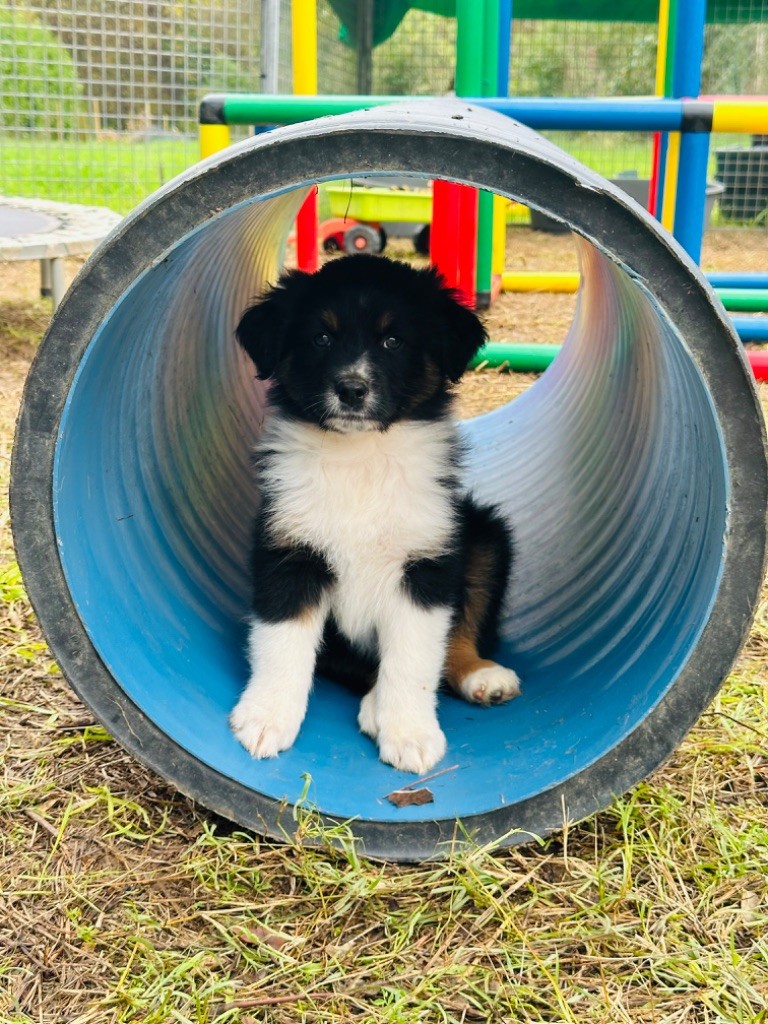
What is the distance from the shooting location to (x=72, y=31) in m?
10.4

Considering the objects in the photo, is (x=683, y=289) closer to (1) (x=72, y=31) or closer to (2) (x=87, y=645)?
(2) (x=87, y=645)

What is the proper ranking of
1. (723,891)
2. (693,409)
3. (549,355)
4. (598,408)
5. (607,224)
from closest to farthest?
(607,224) → (723,891) → (693,409) → (598,408) → (549,355)

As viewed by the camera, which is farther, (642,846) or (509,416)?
(509,416)

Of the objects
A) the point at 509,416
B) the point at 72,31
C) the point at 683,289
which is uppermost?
the point at 72,31

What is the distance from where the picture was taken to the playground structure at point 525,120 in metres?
5.55

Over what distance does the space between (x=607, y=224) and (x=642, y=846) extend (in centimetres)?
147

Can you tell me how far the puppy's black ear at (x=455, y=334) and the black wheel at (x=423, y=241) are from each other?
9.19m

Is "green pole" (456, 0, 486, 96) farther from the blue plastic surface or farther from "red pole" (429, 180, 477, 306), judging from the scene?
the blue plastic surface

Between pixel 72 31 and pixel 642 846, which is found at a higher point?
pixel 72 31

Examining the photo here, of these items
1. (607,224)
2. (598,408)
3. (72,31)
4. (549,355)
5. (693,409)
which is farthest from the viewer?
(72,31)

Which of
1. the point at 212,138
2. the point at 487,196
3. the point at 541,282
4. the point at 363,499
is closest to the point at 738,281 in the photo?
the point at 541,282

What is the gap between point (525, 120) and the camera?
561cm

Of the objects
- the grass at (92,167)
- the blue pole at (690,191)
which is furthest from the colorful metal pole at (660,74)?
the grass at (92,167)

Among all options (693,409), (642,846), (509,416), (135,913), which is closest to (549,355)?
(509,416)
